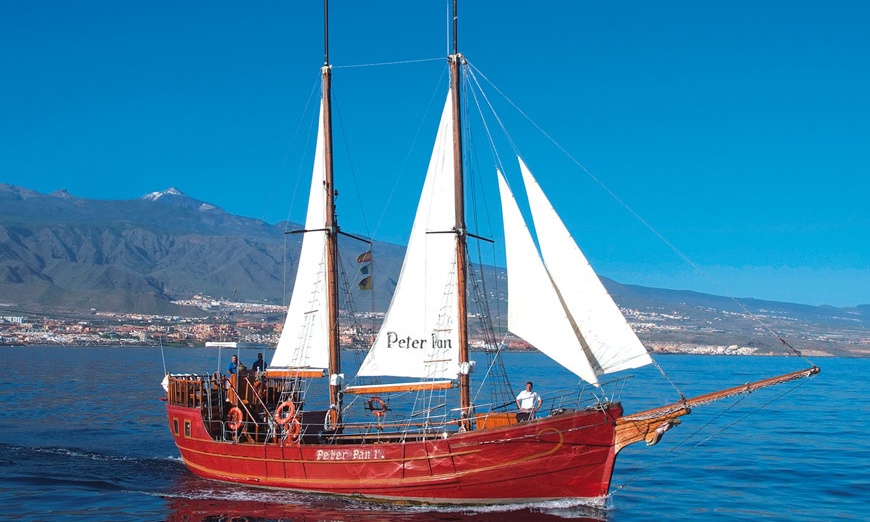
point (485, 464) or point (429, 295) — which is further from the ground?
point (429, 295)

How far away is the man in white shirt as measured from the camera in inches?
1064

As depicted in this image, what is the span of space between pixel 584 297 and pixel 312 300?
11595 mm

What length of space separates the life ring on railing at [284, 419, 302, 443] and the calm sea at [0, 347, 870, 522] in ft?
6.06

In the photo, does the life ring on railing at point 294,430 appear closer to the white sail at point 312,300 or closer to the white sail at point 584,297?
the white sail at point 312,300

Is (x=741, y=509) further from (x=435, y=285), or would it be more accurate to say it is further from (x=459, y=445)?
(x=435, y=285)

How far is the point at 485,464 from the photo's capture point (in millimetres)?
25844

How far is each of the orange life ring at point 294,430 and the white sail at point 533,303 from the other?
7.95 metres

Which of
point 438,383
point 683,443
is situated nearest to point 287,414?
point 438,383

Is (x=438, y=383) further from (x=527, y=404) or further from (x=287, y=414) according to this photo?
(x=287, y=414)

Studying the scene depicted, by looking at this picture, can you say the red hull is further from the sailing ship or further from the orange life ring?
the orange life ring

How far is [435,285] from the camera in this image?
28.9 m

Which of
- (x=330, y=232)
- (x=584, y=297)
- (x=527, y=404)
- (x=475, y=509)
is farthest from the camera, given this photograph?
(x=330, y=232)

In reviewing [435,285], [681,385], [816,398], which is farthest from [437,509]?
[681,385]

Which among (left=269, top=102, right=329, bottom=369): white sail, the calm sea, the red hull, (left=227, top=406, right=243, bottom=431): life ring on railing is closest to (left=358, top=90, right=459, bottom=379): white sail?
the red hull
